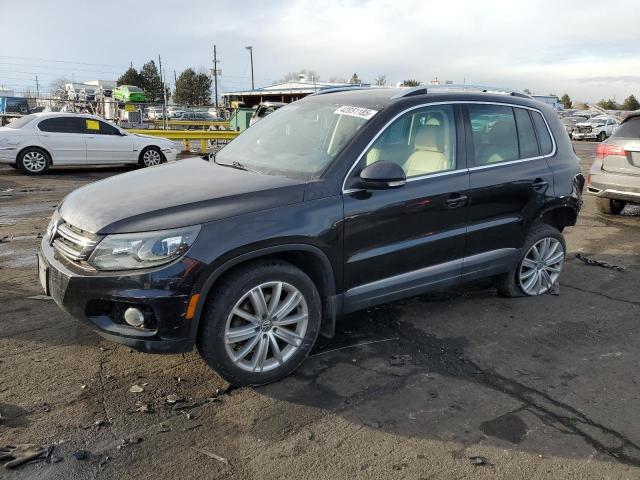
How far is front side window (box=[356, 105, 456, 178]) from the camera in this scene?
382 cm

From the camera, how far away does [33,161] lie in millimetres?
12562

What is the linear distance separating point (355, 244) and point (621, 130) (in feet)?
21.6

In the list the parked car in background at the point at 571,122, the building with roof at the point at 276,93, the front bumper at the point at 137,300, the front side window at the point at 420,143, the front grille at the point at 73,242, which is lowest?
the front bumper at the point at 137,300

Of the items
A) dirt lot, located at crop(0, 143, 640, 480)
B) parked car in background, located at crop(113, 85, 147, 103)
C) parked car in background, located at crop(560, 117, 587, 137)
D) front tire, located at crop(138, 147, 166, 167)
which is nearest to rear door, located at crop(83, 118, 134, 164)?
front tire, located at crop(138, 147, 166, 167)

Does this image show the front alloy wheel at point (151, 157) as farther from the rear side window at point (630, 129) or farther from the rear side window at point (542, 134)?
the rear side window at point (542, 134)

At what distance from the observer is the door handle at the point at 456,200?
4047 mm

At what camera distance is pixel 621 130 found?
27.0 feet

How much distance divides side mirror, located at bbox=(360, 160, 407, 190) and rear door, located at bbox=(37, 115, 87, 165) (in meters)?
11.3

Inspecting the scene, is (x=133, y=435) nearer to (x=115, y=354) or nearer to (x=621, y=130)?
(x=115, y=354)

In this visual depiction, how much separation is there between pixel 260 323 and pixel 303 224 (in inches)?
25.9

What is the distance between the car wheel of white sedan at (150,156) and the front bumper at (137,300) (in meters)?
11.4

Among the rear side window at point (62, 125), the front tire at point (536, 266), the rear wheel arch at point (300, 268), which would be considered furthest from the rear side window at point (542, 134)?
the rear side window at point (62, 125)

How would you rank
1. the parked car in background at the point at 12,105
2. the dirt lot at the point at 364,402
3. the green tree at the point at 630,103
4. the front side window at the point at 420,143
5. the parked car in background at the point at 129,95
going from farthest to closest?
the green tree at the point at 630,103 < the parked car in background at the point at 129,95 < the parked car in background at the point at 12,105 < the front side window at the point at 420,143 < the dirt lot at the point at 364,402

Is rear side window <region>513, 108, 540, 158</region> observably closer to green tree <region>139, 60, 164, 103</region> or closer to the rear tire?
the rear tire
